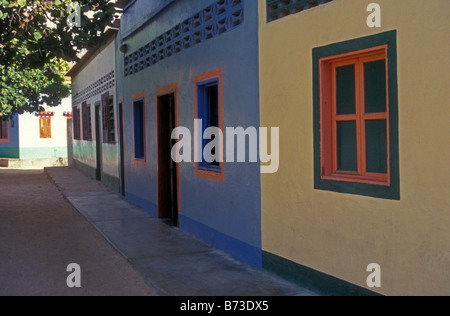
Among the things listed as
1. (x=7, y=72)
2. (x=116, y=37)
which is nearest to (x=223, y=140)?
(x=116, y=37)

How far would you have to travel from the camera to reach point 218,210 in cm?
719

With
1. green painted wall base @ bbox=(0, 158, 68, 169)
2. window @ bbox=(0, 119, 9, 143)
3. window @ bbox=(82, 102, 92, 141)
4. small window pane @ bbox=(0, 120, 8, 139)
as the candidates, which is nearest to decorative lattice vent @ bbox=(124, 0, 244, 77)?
window @ bbox=(82, 102, 92, 141)

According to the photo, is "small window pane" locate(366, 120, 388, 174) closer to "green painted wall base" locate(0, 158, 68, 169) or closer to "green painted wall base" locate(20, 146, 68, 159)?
"green painted wall base" locate(0, 158, 68, 169)

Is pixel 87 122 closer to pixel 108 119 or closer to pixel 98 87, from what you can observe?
pixel 98 87

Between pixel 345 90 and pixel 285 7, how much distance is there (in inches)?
49.2

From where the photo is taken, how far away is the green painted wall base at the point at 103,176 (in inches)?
557

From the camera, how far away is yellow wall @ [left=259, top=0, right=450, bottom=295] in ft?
12.5

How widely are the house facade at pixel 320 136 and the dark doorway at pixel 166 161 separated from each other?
0.52m

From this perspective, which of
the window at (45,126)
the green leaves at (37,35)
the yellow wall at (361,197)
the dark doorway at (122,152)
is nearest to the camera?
the yellow wall at (361,197)

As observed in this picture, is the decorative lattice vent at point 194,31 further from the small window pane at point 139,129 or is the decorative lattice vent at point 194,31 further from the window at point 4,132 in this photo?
the window at point 4,132

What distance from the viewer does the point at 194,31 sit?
793 cm

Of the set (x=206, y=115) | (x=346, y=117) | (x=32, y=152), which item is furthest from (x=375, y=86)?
(x=32, y=152)

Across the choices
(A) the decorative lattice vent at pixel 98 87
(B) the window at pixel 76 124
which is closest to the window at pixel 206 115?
(A) the decorative lattice vent at pixel 98 87

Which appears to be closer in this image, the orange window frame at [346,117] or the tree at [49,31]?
the orange window frame at [346,117]
